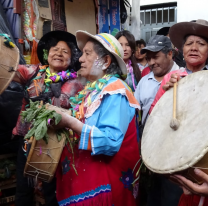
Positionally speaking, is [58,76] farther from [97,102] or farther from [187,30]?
[187,30]

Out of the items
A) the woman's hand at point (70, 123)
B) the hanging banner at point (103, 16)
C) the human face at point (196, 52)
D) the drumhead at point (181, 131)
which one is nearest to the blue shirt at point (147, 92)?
the human face at point (196, 52)

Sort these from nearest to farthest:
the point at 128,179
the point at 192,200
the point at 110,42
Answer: the point at 192,200
the point at 128,179
the point at 110,42

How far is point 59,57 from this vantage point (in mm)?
2637

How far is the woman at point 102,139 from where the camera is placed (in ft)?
5.40

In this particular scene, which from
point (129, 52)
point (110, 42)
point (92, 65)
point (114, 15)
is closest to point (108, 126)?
point (92, 65)

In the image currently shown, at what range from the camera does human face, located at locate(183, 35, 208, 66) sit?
1.88m

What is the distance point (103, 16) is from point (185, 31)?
374 centimetres

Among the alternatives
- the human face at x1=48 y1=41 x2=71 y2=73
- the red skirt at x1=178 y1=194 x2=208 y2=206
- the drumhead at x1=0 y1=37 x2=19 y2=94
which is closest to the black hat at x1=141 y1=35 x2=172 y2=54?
the human face at x1=48 y1=41 x2=71 y2=73

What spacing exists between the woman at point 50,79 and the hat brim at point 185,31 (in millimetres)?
1100

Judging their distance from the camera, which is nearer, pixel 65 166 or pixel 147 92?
pixel 65 166

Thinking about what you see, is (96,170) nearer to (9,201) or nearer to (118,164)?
(118,164)

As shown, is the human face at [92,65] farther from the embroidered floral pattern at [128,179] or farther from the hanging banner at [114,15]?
the hanging banner at [114,15]

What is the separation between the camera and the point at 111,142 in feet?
5.31

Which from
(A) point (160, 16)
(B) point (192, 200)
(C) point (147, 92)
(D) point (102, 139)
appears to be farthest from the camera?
(A) point (160, 16)
